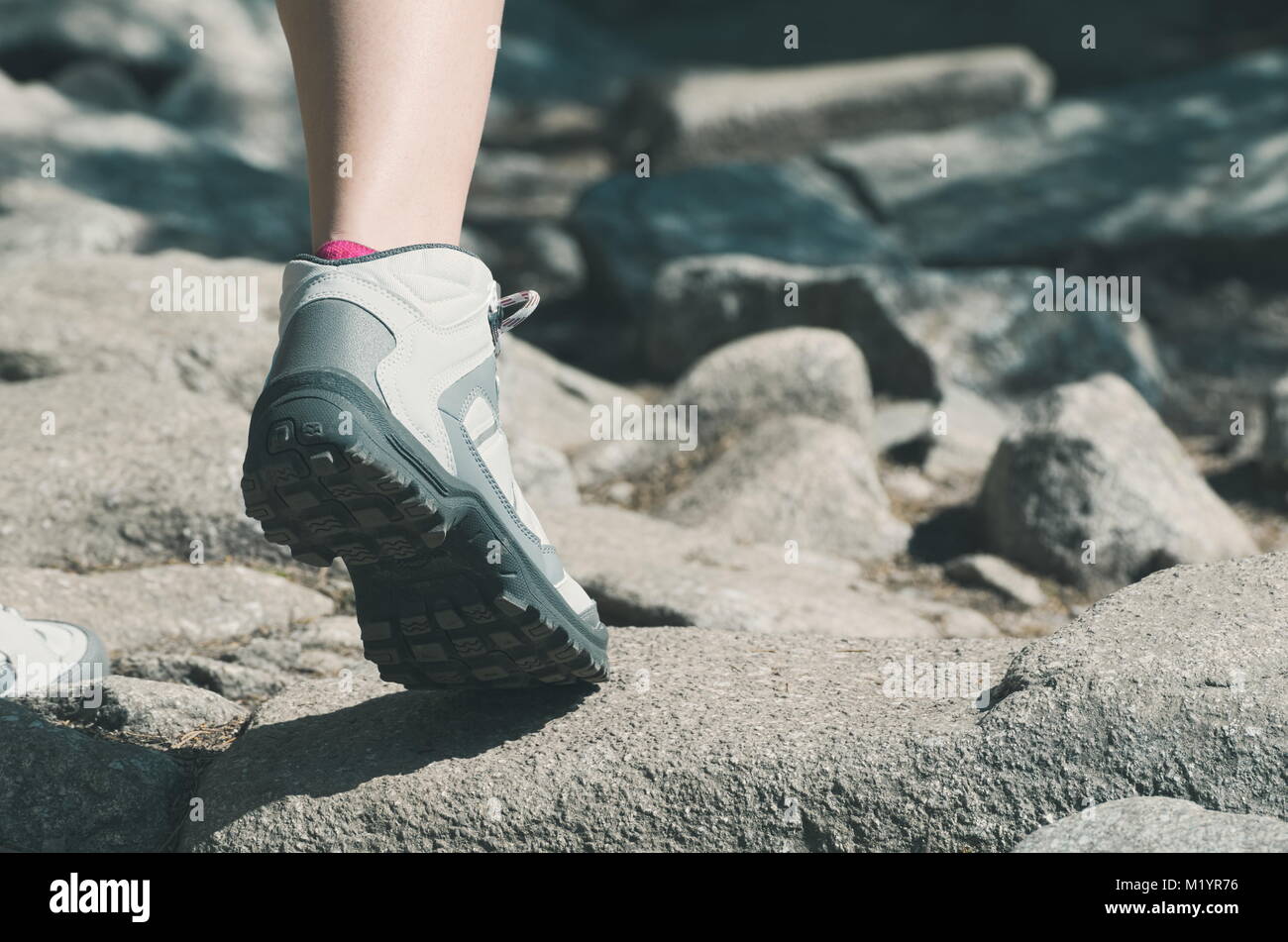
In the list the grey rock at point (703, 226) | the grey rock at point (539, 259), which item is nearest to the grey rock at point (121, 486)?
the grey rock at point (703, 226)

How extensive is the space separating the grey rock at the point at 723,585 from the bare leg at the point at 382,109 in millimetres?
1284

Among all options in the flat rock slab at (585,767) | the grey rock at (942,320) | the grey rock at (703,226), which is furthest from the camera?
the grey rock at (703,226)

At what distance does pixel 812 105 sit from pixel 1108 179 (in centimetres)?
244

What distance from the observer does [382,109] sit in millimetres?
1663

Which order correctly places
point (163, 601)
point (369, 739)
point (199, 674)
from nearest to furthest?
point (369, 739)
point (199, 674)
point (163, 601)

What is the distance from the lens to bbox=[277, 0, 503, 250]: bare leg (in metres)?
1.66

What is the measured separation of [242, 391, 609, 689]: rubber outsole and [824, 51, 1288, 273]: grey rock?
498cm

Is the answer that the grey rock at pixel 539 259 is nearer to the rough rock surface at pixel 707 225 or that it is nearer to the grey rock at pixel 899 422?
the rough rock surface at pixel 707 225

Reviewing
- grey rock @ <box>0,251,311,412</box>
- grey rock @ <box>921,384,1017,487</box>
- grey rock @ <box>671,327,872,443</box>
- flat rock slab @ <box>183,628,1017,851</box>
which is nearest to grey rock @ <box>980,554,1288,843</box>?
flat rock slab @ <box>183,628,1017,851</box>

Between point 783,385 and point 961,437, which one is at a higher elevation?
point 783,385

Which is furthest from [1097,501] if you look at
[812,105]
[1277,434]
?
[812,105]

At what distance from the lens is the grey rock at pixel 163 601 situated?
2.63 metres

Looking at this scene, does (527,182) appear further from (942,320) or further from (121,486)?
(121,486)

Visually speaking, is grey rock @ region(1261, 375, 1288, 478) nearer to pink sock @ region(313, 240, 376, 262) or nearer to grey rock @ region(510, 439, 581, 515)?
grey rock @ region(510, 439, 581, 515)
